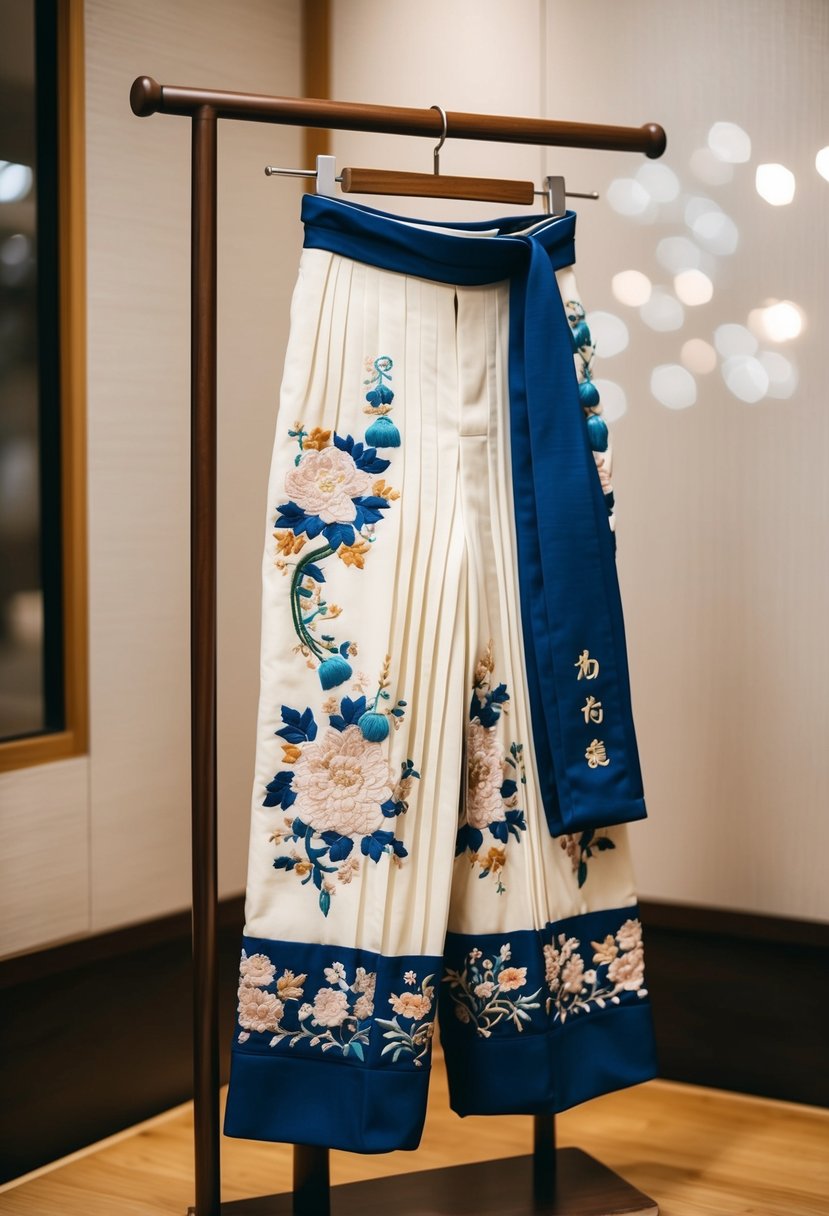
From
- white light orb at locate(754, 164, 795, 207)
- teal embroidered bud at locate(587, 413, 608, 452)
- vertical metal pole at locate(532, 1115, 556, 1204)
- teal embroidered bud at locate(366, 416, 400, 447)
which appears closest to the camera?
teal embroidered bud at locate(366, 416, 400, 447)

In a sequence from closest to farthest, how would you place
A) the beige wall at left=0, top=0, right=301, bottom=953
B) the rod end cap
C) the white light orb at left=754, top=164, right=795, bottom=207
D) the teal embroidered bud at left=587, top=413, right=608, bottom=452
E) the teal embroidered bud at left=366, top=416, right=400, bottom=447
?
the rod end cap, the teal embroidered bud at left=366, top=416, right=400, bottom=447, the teal embroidered bud at left=587, top=413, right=608, bottom=452, the beige wall at left=0, top=0, right=301, bottom=953, the white light orb at left=754, top=164, right=795, bottom=207

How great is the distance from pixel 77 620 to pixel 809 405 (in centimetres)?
128

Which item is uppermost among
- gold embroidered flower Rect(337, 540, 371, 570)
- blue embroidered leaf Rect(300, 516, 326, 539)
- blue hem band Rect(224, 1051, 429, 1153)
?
blue embroidered leaf Rect(300, 516, 326, 539)

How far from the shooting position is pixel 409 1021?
5.45 ft

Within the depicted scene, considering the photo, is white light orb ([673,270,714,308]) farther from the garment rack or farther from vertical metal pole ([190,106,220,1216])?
vertical metal pole ([190,106,220,1216])

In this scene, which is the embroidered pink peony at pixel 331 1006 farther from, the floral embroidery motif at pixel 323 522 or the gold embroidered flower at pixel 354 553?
the gold embroidered flower at pixel 354 553

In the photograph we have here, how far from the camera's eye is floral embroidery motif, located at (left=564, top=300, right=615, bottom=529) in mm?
1798

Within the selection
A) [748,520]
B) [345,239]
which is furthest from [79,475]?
[748,520]

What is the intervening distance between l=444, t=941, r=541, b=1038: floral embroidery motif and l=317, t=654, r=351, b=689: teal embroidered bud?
0.41 meters

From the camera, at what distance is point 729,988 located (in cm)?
237

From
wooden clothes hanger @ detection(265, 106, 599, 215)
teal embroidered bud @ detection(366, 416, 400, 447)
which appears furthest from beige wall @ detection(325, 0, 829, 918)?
teal embroidered bud @ detection(366, 416, 400, 447)

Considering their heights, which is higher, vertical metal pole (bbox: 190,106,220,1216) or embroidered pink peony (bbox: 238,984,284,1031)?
vertical metal pole (bbox: 190,106,220,1216)

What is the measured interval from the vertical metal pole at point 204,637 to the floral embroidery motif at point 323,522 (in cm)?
10

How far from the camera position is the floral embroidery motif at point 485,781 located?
68.0 inches
